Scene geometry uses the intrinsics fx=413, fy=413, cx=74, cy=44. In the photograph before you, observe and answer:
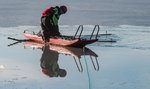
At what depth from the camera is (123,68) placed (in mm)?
10055

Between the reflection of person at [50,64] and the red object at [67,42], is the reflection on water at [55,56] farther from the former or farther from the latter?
the red object at [67,42]

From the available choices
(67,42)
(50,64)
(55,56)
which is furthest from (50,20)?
(50,64)

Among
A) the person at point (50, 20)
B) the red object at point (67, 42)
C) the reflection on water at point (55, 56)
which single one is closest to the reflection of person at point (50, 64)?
the reflection on water at point (55, 56)

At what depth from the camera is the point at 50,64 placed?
35.9ft

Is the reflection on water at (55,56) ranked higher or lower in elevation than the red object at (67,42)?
lower

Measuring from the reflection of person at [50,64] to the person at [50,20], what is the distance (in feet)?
4.05

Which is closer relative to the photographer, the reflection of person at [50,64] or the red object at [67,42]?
the reflection of person at [50,64]

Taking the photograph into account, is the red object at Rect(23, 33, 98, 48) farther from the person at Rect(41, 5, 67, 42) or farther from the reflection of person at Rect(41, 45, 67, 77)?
the reflection of person at Rect(41, 45, 67, 77)

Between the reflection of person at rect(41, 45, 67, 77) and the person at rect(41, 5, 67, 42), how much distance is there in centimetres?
123

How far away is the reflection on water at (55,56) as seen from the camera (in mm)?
9906

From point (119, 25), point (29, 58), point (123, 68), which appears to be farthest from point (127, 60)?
point (119, 25)

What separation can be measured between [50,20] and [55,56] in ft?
8.88

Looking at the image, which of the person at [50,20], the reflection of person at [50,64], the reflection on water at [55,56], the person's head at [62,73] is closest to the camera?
the person's head at [62,73]

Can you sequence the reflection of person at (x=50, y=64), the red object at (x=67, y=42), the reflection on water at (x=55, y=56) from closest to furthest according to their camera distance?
the reflection of person at (x=50, y=64)
the reflection on water at (x=55, y=56)
the red object at (x=67, y=42)
